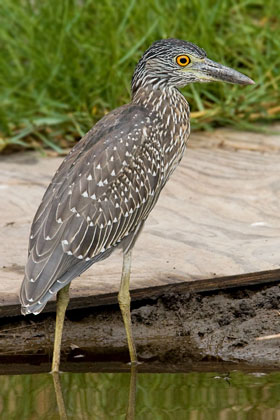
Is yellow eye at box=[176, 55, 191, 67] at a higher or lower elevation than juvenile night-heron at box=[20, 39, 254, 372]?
higher

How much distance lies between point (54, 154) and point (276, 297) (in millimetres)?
2701

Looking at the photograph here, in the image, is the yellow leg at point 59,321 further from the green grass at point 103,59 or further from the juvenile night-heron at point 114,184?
the green grass at point 103,59

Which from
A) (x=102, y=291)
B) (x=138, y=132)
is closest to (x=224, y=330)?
(x=102, y=291)

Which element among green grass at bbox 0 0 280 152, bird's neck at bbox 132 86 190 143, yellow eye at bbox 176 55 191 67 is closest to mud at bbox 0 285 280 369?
bird's neck at bbox 132 86 190 143

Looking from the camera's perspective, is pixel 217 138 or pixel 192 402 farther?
pixel 217 138

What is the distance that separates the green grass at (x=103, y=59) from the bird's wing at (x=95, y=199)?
7.61 feet

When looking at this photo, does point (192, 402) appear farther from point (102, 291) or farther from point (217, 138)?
point (217, 138)

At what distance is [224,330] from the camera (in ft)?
18.0

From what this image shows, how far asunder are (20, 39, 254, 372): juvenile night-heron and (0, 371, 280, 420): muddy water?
226 mm

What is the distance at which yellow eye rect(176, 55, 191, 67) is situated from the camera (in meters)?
5.72

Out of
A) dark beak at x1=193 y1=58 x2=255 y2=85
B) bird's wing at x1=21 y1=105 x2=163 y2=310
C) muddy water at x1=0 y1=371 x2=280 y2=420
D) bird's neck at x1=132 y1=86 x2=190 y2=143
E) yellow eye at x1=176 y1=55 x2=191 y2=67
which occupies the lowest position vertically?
muddy water at x1=0 y1=371 x2=280 y2=420

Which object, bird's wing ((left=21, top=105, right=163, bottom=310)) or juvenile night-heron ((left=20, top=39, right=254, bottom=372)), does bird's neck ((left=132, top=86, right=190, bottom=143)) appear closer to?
juvenile night-heron ((left=20, top=39, right=254, bottom=372))

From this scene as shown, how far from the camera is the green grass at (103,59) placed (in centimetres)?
793

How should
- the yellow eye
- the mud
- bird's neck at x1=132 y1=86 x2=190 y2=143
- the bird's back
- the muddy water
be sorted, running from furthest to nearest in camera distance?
the yellow eye
bird's neck at x1=132 y1=86 x2=190 y2=143
the mud
the bird's back
the muddy water
